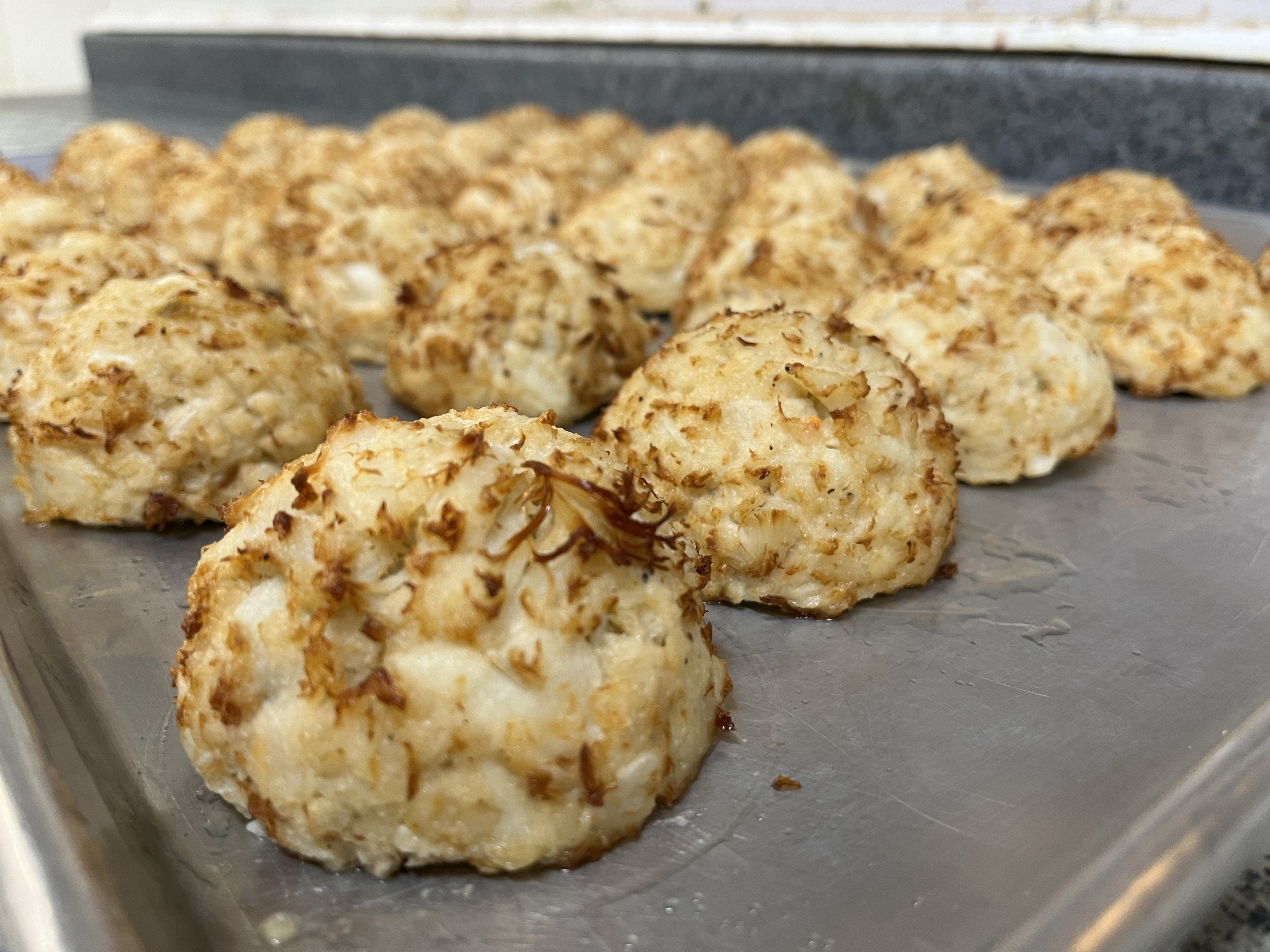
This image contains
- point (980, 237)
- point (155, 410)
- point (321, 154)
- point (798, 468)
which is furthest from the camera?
point (321, 154)

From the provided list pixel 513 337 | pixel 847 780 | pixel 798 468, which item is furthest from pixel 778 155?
pixel 847 780

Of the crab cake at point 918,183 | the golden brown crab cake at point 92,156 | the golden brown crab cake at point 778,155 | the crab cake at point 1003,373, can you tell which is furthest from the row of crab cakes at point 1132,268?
the golden brown crab cake at point 92,156

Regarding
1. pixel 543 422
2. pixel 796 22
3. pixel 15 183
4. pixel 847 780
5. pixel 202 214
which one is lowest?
pixel 847 780

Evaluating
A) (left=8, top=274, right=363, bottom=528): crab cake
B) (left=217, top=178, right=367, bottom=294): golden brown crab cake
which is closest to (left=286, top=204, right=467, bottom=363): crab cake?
(left=217, top=178, right=367, bottom=294): golden brown crab cake

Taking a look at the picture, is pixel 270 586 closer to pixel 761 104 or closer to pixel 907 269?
pixel 907 269

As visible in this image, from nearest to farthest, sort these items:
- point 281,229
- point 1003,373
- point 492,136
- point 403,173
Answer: point 1003,373 → point 281,229 → point 403,173 → point 492,136

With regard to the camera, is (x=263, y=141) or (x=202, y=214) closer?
(x=202, y=214)

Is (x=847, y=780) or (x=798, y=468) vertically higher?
(x=798, y=468)

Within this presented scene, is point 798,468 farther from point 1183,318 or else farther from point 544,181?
point 544,181

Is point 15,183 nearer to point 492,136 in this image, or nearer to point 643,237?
point 492,136
